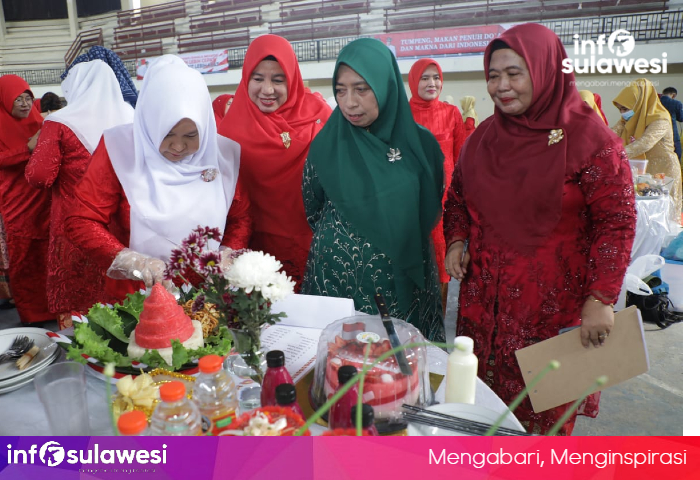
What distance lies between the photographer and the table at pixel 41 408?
78 cm

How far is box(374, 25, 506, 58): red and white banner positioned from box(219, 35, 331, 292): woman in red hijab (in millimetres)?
3259

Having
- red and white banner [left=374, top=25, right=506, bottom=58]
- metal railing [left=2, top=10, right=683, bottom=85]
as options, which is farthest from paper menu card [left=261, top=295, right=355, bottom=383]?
red and white banner [left=374, top=25, right=506, bottom=58]

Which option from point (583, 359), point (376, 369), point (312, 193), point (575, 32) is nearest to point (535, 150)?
point (583, 359)

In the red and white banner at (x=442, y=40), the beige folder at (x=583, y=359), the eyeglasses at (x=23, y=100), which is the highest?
the red and white banner at (x=442, y=40)

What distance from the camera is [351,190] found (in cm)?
138

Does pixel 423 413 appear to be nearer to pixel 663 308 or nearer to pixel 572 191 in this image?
pixel 572 191

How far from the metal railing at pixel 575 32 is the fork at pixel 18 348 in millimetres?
2708

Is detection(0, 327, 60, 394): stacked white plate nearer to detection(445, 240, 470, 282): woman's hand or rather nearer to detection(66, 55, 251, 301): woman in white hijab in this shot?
detection(66, 55, 251, 301): woman in white hijab

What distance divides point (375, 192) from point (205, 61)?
10.6ft

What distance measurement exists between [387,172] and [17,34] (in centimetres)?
219

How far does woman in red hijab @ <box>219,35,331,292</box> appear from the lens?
5.56 feet

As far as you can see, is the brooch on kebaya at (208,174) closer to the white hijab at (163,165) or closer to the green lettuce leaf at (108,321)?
the white hijab at (163,165)

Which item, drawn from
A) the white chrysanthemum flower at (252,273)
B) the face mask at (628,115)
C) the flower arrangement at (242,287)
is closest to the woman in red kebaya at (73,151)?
the flower arrangement at (242,287)

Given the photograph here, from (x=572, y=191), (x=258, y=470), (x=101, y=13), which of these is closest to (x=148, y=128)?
(x=258, y=470)
